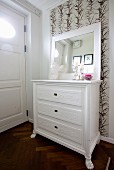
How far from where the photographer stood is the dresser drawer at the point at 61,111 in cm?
140

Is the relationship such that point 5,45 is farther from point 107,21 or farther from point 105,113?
point 105,113

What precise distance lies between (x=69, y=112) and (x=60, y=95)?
257 mm

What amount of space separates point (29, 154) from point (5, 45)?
6.19 feet

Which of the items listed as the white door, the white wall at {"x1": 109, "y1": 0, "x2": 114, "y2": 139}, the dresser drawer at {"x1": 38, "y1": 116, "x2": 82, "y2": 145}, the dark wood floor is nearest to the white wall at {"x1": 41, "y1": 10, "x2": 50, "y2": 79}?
the white door

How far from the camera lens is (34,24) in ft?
7.91

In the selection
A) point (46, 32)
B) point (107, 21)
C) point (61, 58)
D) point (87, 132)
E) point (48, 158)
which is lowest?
point (48, 158)

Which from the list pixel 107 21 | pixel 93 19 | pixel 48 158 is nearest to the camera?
pixel 48 158

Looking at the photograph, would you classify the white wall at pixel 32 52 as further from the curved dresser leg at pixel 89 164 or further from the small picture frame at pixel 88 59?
the curved dresser leg at pixel 89 164

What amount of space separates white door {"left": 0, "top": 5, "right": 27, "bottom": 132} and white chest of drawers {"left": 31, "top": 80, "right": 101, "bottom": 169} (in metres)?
0.69

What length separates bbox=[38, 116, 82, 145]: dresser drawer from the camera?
4.62 ft

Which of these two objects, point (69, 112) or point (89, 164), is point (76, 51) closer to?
point (69, 112)

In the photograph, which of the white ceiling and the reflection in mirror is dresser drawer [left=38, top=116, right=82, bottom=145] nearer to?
the reflection in mirror

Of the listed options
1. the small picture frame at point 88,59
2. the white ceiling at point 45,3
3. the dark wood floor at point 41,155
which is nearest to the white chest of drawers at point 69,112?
the dark wood floor at point 41,155

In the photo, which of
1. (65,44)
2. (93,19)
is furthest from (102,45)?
(65,44)
